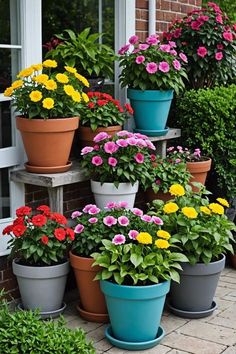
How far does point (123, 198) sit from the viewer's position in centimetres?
420

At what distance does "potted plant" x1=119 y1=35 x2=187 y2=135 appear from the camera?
15.0ft

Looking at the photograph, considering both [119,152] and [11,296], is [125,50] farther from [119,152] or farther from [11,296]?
[11,296]

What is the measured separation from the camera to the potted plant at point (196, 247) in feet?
12.9

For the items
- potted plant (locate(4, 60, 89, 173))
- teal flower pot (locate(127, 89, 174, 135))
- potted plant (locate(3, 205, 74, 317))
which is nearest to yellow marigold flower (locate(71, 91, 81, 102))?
potted plant (locate(4, 60, 89, 173))

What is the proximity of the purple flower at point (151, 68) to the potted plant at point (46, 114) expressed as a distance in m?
0.66

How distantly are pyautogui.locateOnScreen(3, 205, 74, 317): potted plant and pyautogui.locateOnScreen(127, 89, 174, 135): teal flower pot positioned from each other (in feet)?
3.89

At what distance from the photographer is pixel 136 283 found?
11.7ft

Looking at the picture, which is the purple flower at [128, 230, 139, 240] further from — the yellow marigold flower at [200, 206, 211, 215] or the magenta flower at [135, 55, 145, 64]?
the magenta flower at [135, 55, 145, 64]

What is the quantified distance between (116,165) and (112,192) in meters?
0.19

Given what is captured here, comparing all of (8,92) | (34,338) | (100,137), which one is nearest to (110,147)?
(100,137)

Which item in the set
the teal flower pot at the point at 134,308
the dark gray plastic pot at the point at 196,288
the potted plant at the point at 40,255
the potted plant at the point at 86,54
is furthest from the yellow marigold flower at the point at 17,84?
the dark gray plastic pot at the point at 196,288

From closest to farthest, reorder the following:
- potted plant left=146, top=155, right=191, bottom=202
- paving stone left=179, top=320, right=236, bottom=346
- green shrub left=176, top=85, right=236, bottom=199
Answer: paving stone left=179, top=320, right=236, bottom=346
potted plant left=146, top=155, right=191, bottom=202
green shrub left=176, top=85, right=236, bottom=199

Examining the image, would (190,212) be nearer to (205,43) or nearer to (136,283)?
(136,283)

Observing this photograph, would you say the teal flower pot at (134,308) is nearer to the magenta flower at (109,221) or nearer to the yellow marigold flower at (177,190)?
the magenta flower at (109,221)
